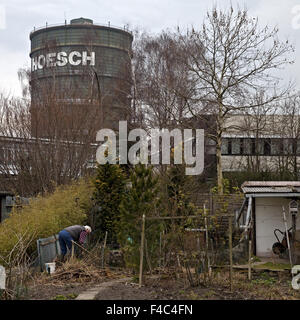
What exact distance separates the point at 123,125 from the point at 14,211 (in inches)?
602

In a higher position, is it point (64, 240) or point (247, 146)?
point (247, 146)

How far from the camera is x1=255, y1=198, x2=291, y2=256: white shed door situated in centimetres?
1688

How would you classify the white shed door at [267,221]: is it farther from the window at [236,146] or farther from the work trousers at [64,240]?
the window at [236,146]

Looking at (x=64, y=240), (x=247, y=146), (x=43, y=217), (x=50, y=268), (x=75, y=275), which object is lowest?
(x=75, y=275)

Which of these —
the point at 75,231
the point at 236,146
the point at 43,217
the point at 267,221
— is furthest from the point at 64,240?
the point at 236,146

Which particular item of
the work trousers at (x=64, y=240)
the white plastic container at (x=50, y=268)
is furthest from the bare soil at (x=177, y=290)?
the work trousers at (x=64, y=240)

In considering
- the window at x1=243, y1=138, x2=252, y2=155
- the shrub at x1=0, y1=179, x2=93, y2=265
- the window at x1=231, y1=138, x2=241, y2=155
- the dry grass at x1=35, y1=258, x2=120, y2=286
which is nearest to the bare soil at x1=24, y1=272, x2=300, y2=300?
the dry grass at x1=35, y1=258, x2=120, y2=286

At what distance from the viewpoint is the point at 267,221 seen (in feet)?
56.1

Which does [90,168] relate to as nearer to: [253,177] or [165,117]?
[165,117]

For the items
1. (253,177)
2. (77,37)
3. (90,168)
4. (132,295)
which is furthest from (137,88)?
(132,295)

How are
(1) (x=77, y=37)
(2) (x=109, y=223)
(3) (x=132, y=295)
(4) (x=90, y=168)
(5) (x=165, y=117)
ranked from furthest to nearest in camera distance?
(1) (x=77, y=37) → (5) (x=165, y=117) → (4) (x=90, y=168) → (2) (x=109, y=223) → (3) (x=132, y=295)

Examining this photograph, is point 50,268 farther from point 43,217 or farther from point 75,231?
point 43,217

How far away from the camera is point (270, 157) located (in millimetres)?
37344
